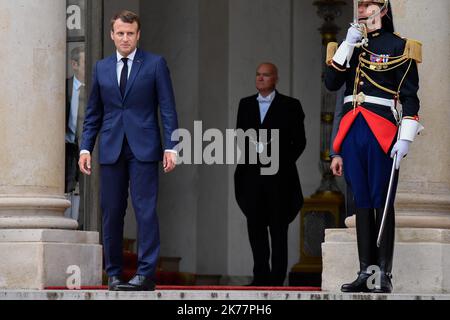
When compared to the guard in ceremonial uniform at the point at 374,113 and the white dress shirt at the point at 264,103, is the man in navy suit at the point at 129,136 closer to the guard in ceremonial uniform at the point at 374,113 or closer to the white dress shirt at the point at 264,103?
the guard in ceremonial uniform at the point at 374,113

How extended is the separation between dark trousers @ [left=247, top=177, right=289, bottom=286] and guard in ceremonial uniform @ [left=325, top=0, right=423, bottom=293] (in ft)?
10.2

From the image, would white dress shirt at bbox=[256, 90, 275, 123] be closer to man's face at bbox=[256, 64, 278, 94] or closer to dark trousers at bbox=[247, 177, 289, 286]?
man's face at bbox=[256, 64, 278, 94]

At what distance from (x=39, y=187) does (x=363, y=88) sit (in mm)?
2919

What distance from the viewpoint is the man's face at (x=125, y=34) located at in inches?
539

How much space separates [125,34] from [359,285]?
2531 mm

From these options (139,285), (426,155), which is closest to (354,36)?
(426,155)

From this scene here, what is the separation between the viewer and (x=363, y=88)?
1378cm

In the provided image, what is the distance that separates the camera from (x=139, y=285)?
44.0 ft

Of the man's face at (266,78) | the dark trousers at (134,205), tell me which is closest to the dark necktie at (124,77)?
the dark trousers at (134,205)

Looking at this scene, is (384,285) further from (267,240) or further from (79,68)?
(79,68)

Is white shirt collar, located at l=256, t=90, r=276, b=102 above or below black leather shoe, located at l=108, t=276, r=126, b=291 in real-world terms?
above

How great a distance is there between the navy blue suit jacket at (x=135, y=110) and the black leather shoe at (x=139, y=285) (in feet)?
2.91

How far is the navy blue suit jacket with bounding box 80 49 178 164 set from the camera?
13672mm

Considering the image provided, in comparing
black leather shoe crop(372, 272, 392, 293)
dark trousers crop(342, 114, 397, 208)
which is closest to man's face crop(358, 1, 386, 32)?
dark trousers crop(342, 114, 397, 208)
